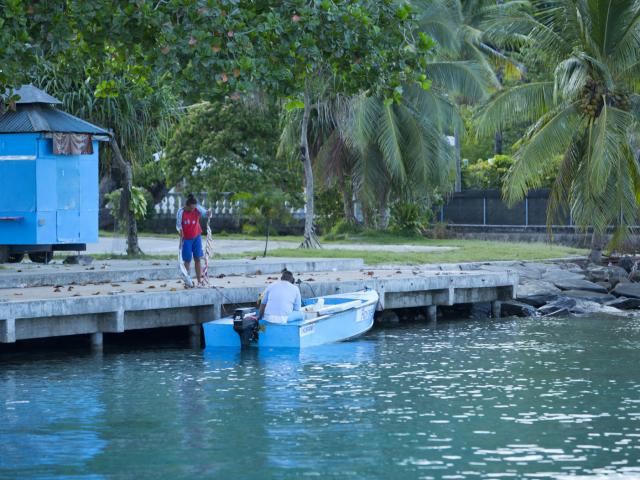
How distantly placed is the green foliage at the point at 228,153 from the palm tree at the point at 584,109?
13.8m

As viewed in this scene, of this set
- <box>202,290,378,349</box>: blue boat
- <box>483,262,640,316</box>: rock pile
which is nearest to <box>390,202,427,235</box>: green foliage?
<box>483,262,640,316</box>: rock pile

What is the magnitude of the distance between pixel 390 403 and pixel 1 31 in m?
7.61

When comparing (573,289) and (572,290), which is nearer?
(572,290)

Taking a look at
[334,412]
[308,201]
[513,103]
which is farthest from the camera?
[308,201]

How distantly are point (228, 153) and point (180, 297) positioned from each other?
2500cm

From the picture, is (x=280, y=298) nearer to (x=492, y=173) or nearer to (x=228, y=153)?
(x=228, y=153)

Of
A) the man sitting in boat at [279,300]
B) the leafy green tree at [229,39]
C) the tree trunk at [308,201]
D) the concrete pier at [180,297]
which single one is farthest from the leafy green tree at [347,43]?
the tree trunk at [308,201]

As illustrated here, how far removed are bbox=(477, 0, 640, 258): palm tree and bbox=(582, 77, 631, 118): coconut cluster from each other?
0.03 m

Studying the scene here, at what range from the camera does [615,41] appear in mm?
32438

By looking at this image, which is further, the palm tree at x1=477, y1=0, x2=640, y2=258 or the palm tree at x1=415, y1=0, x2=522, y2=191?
the palm tree at x1=415, y1=0, x2=522, y2=191

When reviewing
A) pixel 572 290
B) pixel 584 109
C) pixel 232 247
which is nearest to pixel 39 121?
pixel 232 247

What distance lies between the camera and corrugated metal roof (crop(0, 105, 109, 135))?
27.2 m

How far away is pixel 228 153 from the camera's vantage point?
47094 mm

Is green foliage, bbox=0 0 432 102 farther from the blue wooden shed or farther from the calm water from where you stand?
the blue wooden shed
